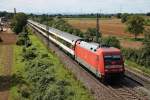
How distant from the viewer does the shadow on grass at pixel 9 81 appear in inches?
1377

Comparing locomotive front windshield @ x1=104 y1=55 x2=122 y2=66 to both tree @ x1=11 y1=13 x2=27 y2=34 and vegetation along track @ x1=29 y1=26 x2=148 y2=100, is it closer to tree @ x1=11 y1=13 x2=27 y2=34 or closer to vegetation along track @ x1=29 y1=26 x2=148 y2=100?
vegetation along track @ x1=29 y1=26 x2=148 y2=100

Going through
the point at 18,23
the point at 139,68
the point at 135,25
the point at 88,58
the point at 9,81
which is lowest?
the point at 9,81

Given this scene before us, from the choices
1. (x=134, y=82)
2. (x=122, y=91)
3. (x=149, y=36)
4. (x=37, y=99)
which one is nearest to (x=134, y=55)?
(x=149, y=36)

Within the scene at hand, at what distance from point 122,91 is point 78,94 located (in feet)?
12.1

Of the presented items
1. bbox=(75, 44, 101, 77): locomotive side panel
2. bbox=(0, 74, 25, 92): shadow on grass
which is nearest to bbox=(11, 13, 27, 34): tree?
bbox=(75, 44, 101, 77): locomotive side panel

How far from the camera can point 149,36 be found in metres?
49.4

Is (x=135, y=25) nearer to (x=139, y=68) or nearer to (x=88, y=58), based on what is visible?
(x=139, y=68)

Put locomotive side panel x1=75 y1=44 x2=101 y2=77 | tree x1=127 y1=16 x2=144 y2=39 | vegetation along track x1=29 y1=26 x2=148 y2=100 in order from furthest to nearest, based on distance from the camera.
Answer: tree x1=127 y1=16 x2=144 y2=39, locomotive side panel x1=75 y1=44 x2=101 y2=77, vegetation along track x1=29 y1=26 x2=148 y2=100

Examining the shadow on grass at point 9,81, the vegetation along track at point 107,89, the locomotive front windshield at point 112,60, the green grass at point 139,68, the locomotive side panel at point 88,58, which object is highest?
the locomotive front windshield at point 112,60

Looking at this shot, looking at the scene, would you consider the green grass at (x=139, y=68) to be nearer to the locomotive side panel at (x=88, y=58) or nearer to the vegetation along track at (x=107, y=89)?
the vegetation along track at (x=107, y=89)

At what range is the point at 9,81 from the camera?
37.1 metres

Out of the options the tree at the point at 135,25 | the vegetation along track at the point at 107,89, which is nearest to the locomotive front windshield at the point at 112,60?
the vegetation along track at the point at 107,89

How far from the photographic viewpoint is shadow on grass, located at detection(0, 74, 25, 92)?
115 feet

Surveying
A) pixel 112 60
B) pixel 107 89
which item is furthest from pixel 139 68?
pixel 107 89
